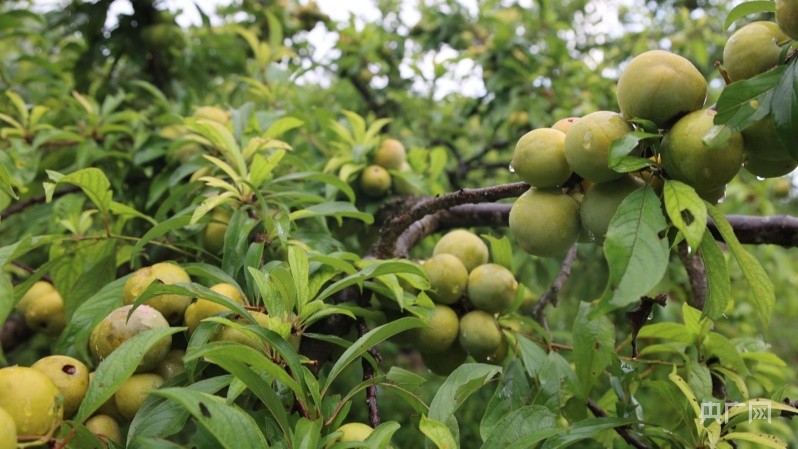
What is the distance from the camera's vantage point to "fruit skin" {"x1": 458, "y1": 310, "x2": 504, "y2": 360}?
4.08 feet

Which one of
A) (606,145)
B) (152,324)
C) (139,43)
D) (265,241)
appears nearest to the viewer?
(606,145)

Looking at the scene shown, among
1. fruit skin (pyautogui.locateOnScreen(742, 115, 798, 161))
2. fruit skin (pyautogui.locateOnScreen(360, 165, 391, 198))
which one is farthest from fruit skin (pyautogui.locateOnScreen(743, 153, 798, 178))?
fruit skin (pyautogui.locateOnScreen(360, 165, 391, 198))

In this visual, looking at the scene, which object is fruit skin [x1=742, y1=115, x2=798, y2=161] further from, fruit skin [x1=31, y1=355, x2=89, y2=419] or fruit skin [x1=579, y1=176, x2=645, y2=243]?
fruit skin [x1=31, y1=355, x2=89, y2=419]

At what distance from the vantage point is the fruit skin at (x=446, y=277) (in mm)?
1269

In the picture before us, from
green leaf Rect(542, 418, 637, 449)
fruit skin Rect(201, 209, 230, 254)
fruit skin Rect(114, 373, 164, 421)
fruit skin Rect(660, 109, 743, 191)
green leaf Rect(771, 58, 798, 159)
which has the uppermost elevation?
green leaf Rect(771, 58, 798, 159)

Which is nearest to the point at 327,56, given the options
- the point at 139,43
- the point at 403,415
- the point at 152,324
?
the point at 139,43

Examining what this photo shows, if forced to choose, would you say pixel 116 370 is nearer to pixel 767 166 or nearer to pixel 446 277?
pixel 446 277

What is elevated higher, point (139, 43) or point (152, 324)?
point (139, 43)

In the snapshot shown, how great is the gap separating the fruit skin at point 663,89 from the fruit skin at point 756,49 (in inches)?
2.0

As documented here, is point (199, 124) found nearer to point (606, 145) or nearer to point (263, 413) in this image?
point (263, 413)

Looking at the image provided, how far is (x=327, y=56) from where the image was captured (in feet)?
9.71

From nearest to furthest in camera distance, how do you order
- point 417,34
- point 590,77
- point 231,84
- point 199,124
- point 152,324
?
point 152,324 → point 199,124 → point 590,77 → point 231,84 → point 417,34

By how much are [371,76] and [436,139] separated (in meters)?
0.44

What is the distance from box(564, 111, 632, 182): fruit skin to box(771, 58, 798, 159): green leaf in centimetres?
18
